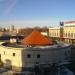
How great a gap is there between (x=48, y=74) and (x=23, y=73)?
8.20 feet

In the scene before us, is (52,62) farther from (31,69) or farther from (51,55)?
(31,69)

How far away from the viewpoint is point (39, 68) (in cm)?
2078

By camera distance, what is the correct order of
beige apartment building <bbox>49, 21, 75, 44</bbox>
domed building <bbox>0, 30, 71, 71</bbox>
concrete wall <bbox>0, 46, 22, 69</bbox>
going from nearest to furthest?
domed building <bbox>0, 30, 71, 71</bbox> < concrete wall <bbox>0, 46, 22, 69</bbox> < beige apartment building <bbox>49, 21, 75, 44</bbox>

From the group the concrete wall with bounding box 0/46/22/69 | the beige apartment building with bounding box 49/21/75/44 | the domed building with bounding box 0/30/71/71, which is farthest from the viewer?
the beige apartment building with bounding box 49/21/75/44

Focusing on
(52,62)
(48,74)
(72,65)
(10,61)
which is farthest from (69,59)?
(10,61)

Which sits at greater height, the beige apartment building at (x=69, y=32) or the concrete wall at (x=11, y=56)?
the beige apartment building at (x=69, y=32)

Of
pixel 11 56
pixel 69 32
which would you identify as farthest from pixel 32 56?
pixel 69 32

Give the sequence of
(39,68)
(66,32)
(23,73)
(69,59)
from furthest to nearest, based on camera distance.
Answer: (66,32)
(69,59)
(39,68)
(23,73)

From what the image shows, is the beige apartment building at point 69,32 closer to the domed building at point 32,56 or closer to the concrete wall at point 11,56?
the domed building at point 32,56

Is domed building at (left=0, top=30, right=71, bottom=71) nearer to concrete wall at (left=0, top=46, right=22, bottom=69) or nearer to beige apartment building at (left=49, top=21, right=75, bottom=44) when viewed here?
concrete wall at (left=0, top=46, right=22, bottom=69)

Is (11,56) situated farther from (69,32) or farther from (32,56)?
(69,32)

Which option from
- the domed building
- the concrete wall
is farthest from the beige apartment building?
the concrete wall

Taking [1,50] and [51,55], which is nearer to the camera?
[51,55]

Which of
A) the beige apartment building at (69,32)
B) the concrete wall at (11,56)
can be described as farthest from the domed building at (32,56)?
the beige apartment building at (69,32)
